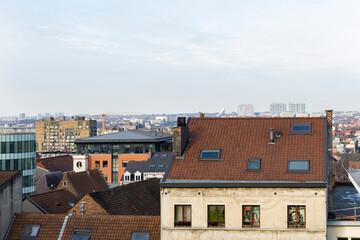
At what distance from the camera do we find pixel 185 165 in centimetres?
3803

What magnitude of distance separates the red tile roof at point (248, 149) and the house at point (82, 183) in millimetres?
47310

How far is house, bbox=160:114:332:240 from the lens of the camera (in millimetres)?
35094

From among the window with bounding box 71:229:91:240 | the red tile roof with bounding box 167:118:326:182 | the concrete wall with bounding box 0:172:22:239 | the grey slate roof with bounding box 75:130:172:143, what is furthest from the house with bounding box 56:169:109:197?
the red tile roof with bounding box 167:118:326:182

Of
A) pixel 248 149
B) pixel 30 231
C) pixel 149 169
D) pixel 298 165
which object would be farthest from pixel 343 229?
pixel 149 169

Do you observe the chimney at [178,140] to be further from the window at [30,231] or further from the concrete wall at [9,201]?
the concrete wall at [9,201]

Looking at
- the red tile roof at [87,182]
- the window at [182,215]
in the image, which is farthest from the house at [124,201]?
the red tile roof at [87,182]

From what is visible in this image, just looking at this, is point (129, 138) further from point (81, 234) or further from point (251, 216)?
point (251, 216)

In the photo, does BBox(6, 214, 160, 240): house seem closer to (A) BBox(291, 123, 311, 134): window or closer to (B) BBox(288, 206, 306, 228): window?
(B) BBox(288, 206, 306, 228): window

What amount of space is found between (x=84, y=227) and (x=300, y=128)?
57.4ft

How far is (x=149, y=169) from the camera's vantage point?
108 metres

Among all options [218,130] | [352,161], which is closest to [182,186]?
[218,130]

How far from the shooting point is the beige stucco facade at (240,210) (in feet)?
114

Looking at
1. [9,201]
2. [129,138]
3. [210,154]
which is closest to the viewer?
[210,154]

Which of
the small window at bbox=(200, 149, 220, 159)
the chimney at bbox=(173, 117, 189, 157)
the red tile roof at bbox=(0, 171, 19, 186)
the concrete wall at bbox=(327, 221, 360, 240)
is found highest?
the chimney at bbox=(173, 117, 189, 157)
